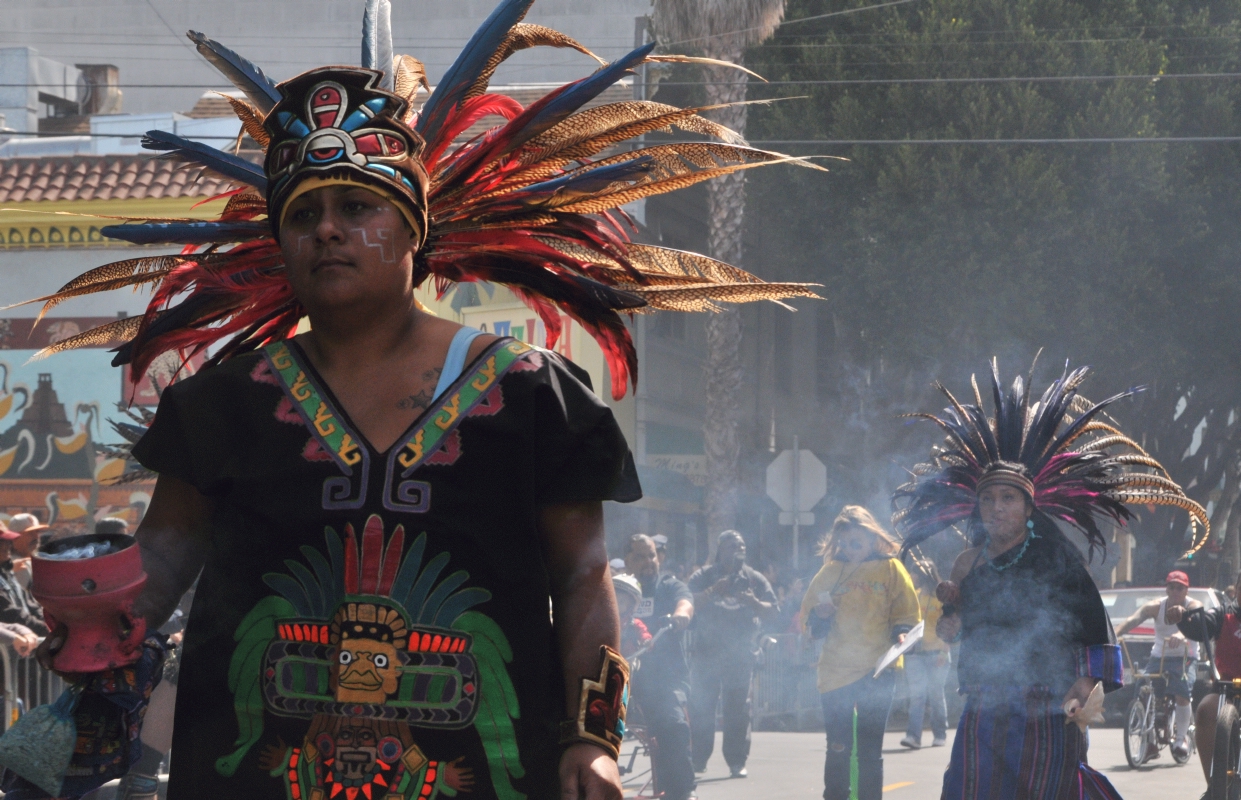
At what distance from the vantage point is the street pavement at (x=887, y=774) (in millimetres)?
11758

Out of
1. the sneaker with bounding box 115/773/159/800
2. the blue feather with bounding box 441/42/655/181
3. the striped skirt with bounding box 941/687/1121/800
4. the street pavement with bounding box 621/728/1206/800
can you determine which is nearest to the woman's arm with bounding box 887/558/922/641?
the street pavement with bounding box 621/728/1206/800

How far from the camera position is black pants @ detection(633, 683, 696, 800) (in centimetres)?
1074

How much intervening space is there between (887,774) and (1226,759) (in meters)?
2.87

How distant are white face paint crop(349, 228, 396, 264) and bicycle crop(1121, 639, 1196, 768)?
12.8m

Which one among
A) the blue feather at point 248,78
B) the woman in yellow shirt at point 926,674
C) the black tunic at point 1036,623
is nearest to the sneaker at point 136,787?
the black tunic at point 1036,623

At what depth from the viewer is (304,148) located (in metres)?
2.95

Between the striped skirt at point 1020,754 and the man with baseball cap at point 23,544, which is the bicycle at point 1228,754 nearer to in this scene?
the striped skirt at point 1020,754

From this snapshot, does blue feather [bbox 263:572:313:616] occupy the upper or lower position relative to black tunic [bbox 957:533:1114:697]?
upper

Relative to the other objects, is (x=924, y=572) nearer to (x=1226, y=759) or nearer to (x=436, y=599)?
(x=1226, y=759)

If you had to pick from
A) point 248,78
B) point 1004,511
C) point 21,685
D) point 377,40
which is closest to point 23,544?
point 21,685

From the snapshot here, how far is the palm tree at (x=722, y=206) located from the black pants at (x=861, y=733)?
12291mm

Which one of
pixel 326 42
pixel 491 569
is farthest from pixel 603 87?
pixel 326 42

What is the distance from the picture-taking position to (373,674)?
273cm

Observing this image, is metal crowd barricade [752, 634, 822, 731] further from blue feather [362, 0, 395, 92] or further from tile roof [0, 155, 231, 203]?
blue feather [362, 0, 395, 92]
